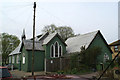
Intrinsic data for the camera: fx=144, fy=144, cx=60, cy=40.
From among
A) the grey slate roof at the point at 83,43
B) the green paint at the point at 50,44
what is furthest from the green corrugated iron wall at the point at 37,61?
the grey slate roof at the point at 83,43

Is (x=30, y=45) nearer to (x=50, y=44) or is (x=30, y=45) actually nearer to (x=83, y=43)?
(x=50, y=44)

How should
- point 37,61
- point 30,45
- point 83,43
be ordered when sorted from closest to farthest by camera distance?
point 37,61 < point 30,45 < point 83,43

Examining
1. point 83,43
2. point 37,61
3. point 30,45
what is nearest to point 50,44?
point 30,45

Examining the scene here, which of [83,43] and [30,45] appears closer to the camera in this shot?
[30,45]

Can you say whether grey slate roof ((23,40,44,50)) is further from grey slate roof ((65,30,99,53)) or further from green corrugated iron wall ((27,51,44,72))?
grey slate roof ((65,30,99,53))

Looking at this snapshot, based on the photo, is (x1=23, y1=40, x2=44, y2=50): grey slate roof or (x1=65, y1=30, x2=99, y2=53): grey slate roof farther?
(x1=65, y1=30, x2=99, y2=53): grey slate roof

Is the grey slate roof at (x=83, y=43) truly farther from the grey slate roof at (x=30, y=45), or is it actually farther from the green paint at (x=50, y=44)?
the grey slate roof at (x=30, y=45)

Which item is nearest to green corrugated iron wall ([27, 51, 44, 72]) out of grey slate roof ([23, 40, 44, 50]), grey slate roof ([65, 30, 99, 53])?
grey slate roof ([23, 40, 44, 50])

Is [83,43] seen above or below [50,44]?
above

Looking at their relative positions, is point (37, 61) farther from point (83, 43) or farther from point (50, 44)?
point (83, 43)

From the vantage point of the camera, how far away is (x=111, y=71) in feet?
45.3

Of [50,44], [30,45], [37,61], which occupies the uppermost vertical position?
[50,44]

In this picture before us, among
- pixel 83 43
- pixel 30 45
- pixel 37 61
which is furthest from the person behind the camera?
pixel 83 43

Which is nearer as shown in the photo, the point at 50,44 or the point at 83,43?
the point at 50,44
